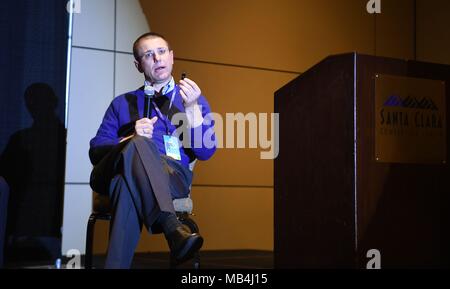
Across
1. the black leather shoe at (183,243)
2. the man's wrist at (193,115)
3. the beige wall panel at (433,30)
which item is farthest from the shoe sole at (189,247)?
the beige wall panel at (433,30)

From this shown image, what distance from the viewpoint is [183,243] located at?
1.88 metres

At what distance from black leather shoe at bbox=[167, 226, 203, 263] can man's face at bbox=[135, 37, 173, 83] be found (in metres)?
0.89

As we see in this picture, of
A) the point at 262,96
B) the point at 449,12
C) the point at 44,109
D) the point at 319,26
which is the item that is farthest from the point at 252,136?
the point at 449,12

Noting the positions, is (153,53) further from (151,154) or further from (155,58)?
(151,154)

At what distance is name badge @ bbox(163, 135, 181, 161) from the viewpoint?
2324mm

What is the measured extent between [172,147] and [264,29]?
7.75 ft

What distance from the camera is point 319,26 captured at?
185 inches

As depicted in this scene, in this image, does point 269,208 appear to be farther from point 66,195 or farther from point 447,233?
point 447,233

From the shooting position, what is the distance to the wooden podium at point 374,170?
1.69m

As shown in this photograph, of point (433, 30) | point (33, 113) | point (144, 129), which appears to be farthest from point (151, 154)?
point (433, 30)

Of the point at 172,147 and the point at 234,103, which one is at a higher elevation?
the point at 234,103

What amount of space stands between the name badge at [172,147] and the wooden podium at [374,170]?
67 centimetres

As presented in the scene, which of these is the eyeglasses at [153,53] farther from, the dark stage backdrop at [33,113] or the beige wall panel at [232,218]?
the beige wall panel at [232,218]
